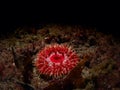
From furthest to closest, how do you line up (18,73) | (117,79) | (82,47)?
(82,47) → (18,73) → (117,79)

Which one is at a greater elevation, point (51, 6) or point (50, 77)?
point (51, 6)

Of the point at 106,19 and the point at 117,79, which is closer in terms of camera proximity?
the point at 117,79

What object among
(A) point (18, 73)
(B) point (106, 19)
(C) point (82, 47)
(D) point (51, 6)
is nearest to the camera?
(A) point (18, 73)

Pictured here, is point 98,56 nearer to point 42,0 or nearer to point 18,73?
point 18,73

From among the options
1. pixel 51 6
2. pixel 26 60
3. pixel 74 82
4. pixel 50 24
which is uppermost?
pixel 51 6

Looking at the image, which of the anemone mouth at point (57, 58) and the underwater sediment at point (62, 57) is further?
the anemone mouth at point (57, 58)

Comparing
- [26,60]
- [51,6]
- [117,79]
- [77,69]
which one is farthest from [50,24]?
[117,79]

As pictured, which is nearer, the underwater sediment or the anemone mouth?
the underwater sediment
